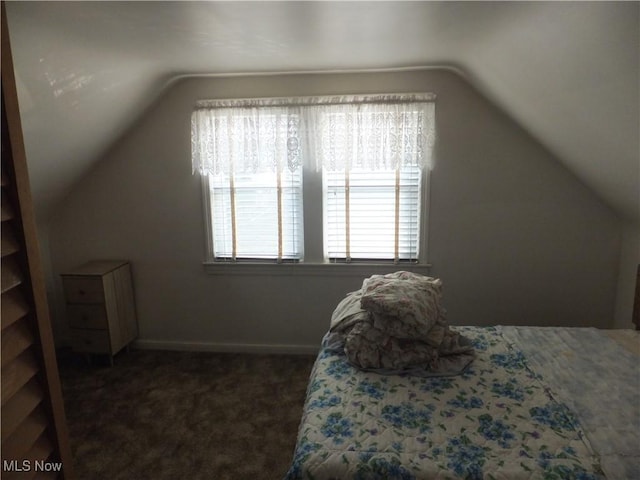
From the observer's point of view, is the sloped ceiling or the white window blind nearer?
the sloped ceiling

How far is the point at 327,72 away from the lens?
9.13 ft

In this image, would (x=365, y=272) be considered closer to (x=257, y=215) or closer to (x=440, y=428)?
(x=257, y=215)

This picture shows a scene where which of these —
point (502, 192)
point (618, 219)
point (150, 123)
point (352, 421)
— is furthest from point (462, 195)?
point (150, 123)

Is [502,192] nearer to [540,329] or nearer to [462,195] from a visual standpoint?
[462,195]

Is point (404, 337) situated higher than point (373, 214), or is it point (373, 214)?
point (373, 214)

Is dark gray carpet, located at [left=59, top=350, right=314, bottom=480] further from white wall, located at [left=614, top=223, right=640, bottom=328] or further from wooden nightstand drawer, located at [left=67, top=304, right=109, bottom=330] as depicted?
white wall, located at [left=614, top=223, right=640, bottom=328]

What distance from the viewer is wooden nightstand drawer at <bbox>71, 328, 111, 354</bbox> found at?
295 centimetres

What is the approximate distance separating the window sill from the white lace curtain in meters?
0.73

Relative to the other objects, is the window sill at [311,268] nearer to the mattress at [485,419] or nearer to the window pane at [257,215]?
the window pane at [257,215]

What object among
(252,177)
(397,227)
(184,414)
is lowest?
(184,414)

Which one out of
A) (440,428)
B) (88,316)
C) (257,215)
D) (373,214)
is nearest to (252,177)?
(257,215)

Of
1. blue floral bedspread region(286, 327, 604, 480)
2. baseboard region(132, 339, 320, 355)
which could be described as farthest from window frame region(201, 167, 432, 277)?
blue floral bedspread region(286, 327, 604, 480)

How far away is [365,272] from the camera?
9.80ft

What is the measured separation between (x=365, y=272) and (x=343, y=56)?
150cm
